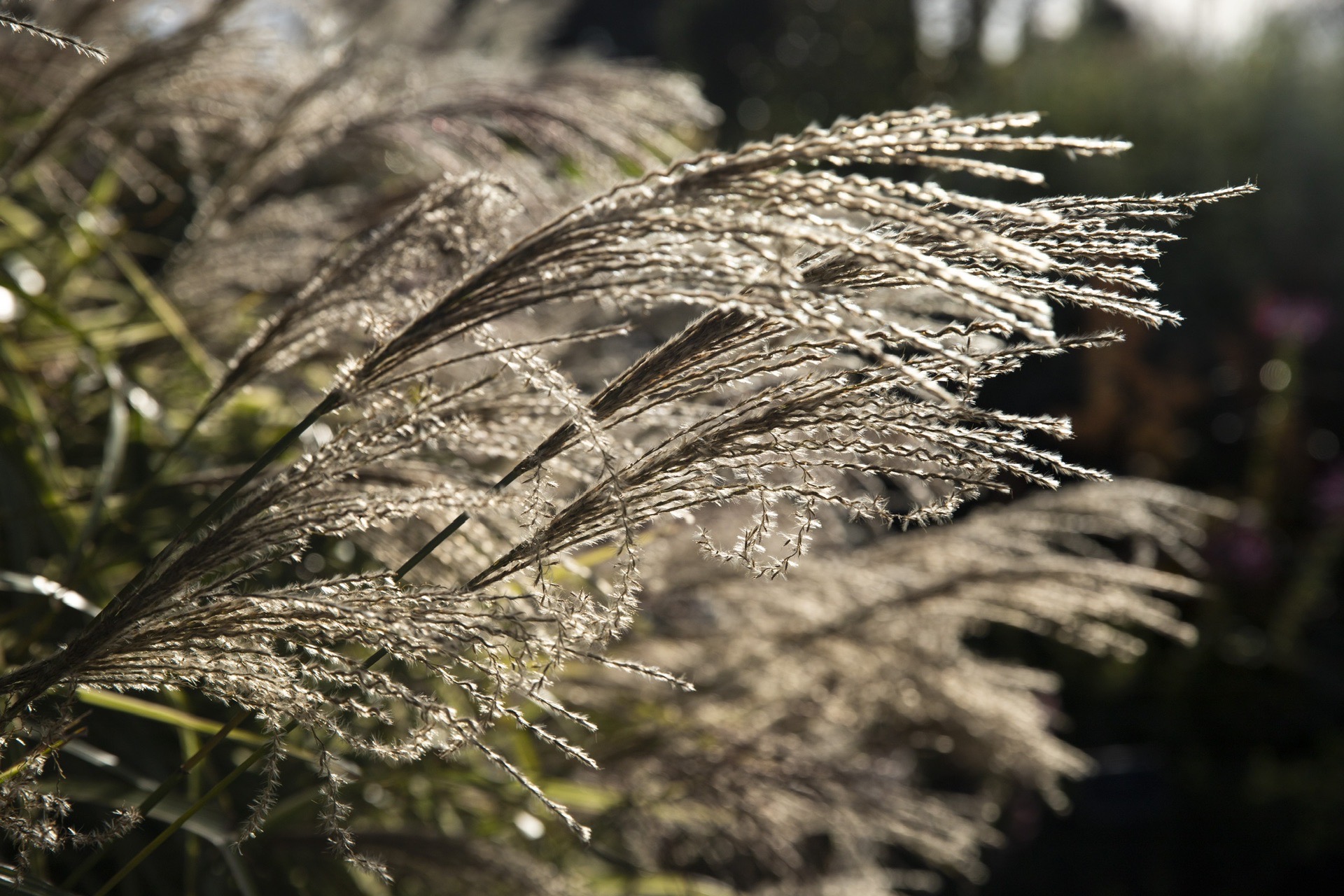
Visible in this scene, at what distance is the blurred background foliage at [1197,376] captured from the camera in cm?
435

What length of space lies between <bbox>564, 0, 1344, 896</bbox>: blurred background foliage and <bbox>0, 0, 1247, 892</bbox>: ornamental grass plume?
7.98 feet

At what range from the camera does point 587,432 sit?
73 cm

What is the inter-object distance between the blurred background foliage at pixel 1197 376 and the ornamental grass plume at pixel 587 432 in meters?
2.43

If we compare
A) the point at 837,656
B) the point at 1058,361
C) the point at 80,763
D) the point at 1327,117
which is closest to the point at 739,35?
the point at 1058,361

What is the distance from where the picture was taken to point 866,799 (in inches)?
67.0

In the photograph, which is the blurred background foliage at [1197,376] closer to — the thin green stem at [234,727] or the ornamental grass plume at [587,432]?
the ornamental grass plume at [587,432]

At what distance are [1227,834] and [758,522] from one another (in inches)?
180

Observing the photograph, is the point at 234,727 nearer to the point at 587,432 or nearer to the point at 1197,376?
the point at 587,432

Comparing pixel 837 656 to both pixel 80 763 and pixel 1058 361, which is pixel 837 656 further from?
pixel 1058 361

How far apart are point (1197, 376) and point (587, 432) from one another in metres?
7.49

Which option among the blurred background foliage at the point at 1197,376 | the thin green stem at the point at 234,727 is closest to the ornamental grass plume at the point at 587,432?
the thin green stem at the point at 234,727

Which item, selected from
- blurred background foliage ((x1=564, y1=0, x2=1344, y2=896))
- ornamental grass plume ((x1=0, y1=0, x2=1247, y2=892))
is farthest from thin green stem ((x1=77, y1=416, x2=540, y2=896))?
blurred background foliage ((x1=564, y1=0, x2=1344, y2=896))

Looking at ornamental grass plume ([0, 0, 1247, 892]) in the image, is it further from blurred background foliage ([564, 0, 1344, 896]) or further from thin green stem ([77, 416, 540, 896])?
blurred background foliage ([564, 0, 1344, 896])

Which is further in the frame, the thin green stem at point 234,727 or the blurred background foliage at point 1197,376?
the blurred background foliage at point 1197,376
